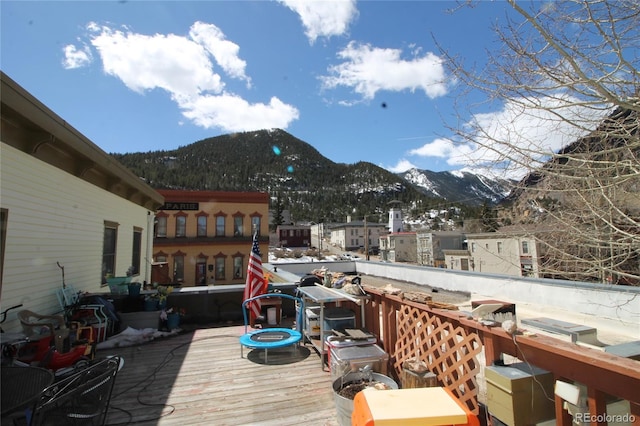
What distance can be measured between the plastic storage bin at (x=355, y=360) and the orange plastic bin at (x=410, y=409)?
4.09ft

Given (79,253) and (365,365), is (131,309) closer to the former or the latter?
(79,253)

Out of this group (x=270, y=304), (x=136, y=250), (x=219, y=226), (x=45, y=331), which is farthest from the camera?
(x=219, y=226)

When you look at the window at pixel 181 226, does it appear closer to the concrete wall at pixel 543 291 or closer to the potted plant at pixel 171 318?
the concrete wall at pixel 543 291

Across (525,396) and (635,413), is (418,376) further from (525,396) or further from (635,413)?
(635,413)

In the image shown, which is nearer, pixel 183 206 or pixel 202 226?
pixel 183 206

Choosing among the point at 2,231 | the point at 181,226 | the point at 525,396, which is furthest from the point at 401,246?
the point at 525,396

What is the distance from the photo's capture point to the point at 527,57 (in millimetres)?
2879

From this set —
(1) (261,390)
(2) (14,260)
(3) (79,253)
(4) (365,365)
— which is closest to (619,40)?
(4) (365,365)

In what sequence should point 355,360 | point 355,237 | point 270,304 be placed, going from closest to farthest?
point 355,360 < point 270,304 < point 355,237

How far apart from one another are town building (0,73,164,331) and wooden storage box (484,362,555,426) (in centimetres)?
617

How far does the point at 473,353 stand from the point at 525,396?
0.56m

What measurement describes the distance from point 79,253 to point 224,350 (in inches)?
162

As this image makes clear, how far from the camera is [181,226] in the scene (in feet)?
82.4

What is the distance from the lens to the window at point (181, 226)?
25.0 metres
